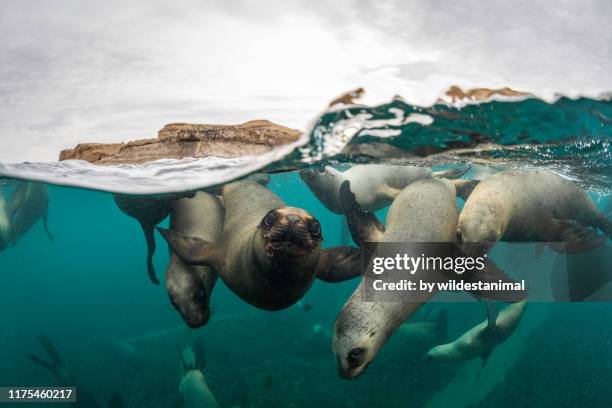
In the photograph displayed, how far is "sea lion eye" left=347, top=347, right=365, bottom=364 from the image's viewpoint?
3666mm

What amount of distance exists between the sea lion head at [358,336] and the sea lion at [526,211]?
1.34 meters

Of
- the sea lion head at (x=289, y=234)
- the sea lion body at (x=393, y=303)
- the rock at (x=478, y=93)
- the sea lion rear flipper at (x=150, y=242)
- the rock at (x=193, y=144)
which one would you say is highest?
the rock at (x=478, y=93)

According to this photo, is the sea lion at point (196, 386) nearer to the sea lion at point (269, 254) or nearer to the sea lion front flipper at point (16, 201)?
the sea lion at point (269, 254)

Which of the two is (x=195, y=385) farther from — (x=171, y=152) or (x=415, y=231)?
(x=415, y=231)

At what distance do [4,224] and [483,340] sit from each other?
45.0ft

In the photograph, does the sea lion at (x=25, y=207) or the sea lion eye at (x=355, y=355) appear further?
the sea lion at (x=25, y=207)

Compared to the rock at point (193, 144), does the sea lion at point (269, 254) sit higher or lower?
lower

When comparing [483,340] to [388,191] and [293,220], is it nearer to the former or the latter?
[388,191]

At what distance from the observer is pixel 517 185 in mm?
5465

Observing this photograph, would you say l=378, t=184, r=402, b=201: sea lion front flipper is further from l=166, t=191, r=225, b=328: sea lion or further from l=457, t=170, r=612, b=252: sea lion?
l=166, t=191, r=225, b=328: sea lion

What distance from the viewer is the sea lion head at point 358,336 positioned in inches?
146

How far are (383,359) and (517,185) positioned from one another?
7219 millimetres
